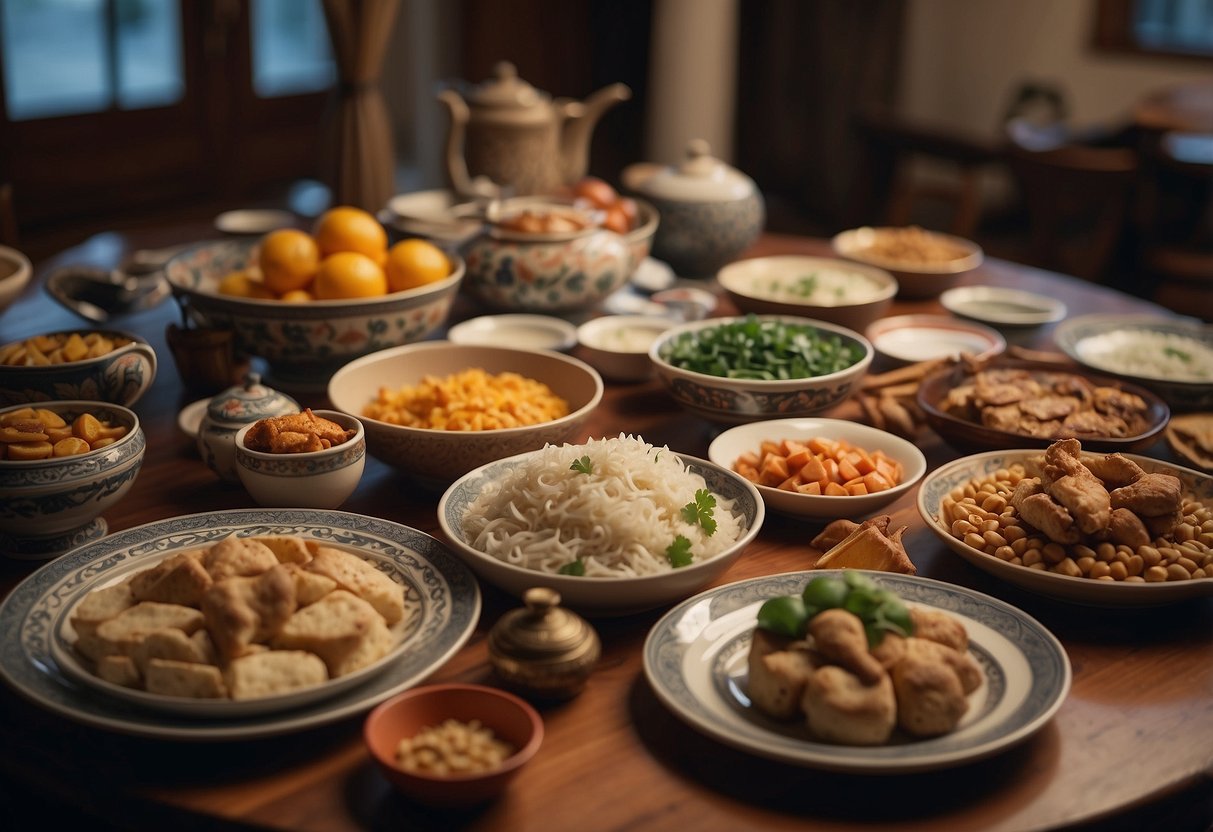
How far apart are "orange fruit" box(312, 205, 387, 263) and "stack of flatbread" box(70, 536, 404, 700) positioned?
3.30 feet

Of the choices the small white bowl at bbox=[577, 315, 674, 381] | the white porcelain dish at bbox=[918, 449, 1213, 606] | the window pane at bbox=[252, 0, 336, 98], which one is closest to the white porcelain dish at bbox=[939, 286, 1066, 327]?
the small white bowl at bbox=[577, 315, 674, 381]

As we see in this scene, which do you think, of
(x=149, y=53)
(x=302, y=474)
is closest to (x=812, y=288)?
(x=302, y=474)

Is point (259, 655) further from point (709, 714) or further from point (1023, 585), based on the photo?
point (1023, 585)

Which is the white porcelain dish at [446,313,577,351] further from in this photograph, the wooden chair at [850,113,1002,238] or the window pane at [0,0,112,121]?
the window pane at [0,0,112,121]

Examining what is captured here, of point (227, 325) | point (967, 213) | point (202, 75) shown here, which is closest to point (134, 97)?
point (202, 75)

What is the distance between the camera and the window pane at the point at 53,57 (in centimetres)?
603

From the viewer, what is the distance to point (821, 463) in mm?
1818

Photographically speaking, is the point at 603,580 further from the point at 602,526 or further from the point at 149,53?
the point at 149,53

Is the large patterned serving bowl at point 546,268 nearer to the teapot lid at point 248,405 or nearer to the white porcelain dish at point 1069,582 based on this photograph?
the teapot lid at point 248,405

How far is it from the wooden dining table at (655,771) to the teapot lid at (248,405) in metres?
0.40

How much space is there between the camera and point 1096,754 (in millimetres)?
1283

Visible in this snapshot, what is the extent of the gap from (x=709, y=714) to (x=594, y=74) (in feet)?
21.9

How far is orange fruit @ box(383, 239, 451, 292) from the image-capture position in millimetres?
2309

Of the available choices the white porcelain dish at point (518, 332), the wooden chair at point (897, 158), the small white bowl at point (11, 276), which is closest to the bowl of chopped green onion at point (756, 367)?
the white porcelain dish at point (518, 332)
